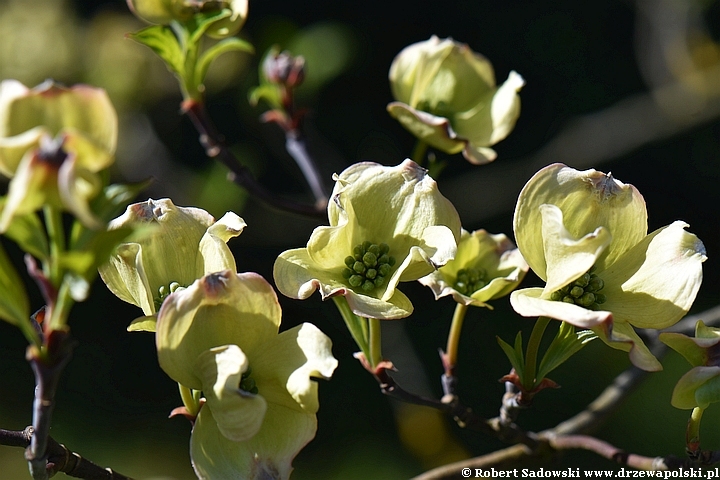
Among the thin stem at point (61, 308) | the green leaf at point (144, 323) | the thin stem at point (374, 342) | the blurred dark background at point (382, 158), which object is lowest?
the blurred dark background at point (382, 158)

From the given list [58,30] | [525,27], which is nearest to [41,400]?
[58,30]

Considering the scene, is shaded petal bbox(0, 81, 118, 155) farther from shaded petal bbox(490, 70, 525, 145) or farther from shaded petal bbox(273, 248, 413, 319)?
shaded petal bbox(490, 70, 525, 145)

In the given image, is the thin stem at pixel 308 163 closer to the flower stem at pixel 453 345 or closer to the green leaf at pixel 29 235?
the flower stem at pixel 453 345

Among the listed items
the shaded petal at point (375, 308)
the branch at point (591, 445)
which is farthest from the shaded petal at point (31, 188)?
the branch at point (591, 445)

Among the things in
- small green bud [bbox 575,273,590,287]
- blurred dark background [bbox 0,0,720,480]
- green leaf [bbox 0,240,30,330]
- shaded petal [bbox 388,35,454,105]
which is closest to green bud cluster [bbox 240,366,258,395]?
green leaf [bbox 0,240,30,330]

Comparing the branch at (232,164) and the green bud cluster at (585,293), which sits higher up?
the green bud cluster at (585,293)

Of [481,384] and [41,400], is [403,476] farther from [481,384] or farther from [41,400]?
[41,400]

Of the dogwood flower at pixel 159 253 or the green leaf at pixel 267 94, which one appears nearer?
the dogwood flower at pixel 159 253

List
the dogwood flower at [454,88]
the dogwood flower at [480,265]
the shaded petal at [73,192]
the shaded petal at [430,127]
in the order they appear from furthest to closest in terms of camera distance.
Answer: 1. the dogwood flower at [454,88]
2. the shaded petal at [430,127]
3. the dogwood flower at [480,265]
4. the shaded petal at [73,192]
